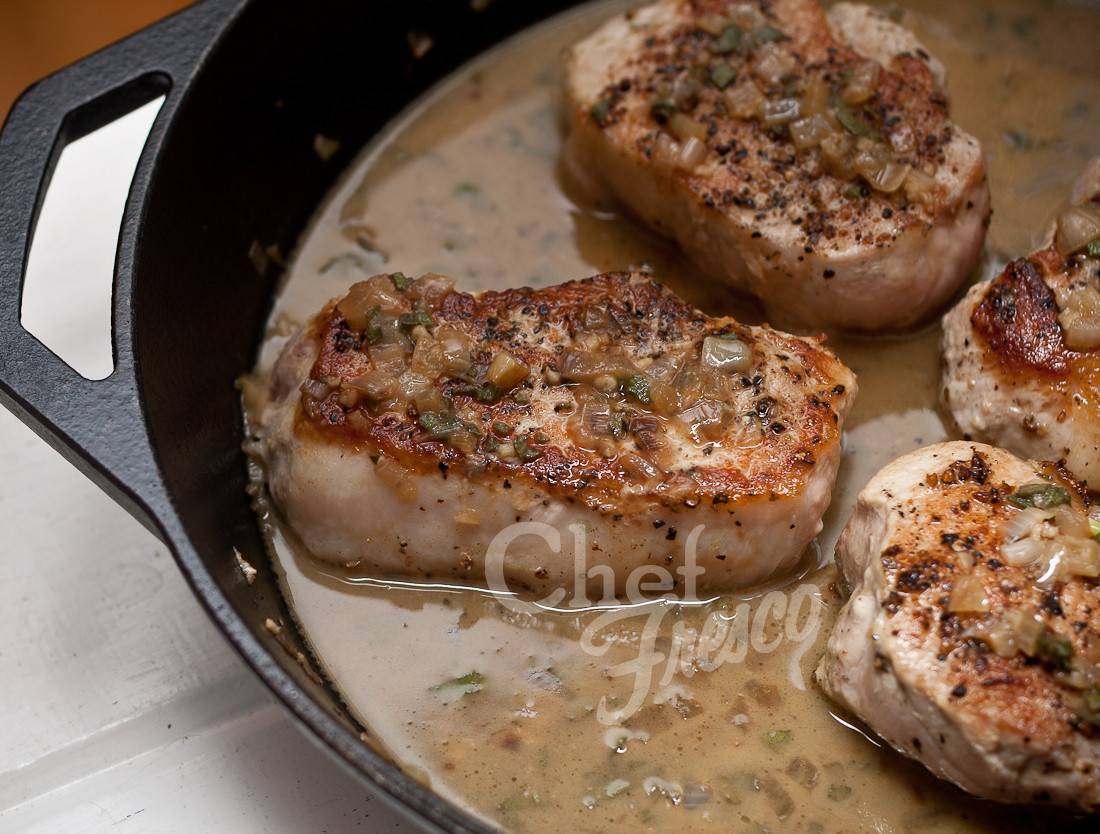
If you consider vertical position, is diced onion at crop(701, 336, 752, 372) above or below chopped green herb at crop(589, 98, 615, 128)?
below

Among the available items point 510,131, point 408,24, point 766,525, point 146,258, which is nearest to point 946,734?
point 766,525

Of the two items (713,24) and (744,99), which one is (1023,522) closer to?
(744,99)

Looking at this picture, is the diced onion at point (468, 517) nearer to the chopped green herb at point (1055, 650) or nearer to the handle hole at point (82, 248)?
the chopped green herb at point (1055, 650)

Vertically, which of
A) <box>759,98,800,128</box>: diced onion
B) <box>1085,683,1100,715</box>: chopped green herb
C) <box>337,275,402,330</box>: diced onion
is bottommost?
<box>1085,683,1100,715</box>: chopped green herb

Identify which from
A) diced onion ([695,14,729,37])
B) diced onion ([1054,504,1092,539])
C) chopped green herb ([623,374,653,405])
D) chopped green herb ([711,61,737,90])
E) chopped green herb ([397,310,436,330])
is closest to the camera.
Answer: diced onion ([1054,504,1092,539])

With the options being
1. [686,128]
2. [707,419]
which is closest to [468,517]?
[707,419]

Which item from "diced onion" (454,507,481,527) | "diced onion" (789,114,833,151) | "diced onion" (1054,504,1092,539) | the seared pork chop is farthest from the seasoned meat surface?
"diced onion" (454,507,481,527)

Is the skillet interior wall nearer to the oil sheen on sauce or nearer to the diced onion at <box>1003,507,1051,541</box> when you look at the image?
the oil sheen on sauce
